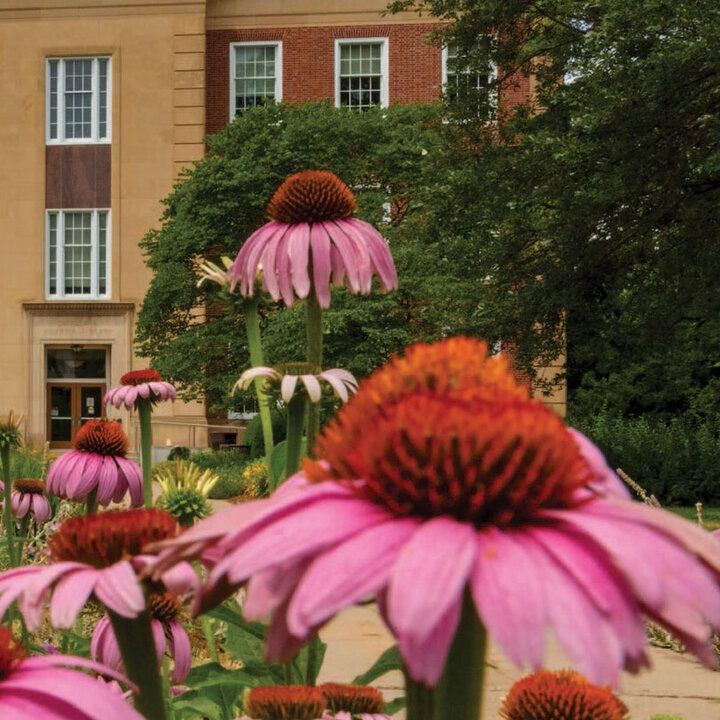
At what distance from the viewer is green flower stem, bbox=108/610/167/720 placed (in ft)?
2.45

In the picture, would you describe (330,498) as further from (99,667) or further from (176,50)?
(176,50)

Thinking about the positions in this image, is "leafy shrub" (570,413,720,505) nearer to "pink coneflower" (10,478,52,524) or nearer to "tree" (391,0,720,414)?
"tree" (391,0,720,414)

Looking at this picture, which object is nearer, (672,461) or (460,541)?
(460,541)

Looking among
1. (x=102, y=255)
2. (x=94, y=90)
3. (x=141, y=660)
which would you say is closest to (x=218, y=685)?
(x=141, y=660)

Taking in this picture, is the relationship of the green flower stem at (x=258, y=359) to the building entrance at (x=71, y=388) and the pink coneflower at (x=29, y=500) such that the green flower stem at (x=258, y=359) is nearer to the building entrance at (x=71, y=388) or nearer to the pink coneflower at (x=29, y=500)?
the pink coneflower at (x=29, y=500)

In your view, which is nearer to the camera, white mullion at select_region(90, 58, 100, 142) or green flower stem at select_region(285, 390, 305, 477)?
green flower stem at select_region(285, 390, 305, 477)

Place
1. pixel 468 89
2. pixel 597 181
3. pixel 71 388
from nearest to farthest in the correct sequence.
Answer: pixel 597 181
pixel 468 89
pixel 71 388

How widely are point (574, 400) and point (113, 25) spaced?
12637 mm

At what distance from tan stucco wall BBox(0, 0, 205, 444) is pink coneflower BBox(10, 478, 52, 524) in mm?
18614

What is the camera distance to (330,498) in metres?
0.56

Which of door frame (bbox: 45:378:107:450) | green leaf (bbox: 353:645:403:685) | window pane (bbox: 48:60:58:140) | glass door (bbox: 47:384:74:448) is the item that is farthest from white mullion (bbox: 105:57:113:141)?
green leaf (bbox: 353:645:403:685)

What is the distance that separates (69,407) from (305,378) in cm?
2153

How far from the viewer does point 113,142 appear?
21.7 m

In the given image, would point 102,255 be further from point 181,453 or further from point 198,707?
point 198,707
